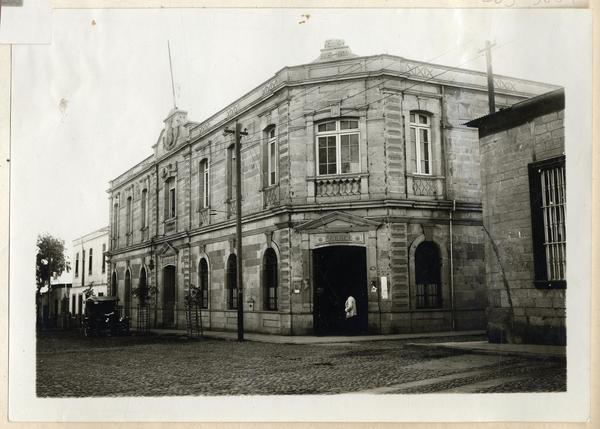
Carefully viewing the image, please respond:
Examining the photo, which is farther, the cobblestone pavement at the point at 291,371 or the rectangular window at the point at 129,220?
the rectangular window at the point at 129,220

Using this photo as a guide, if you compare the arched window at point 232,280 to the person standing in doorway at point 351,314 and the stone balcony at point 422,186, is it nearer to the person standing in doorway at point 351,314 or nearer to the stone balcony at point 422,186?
the person standing in doorway at point 351,314

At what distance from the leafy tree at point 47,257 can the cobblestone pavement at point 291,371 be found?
2.33ft

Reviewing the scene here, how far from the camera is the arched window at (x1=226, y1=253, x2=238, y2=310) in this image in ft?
38.0

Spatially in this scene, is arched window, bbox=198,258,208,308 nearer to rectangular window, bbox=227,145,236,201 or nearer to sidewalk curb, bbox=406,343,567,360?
rectangular window, bbox=227,145,236,201

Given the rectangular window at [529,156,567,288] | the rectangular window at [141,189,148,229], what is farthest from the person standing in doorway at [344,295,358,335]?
the rectangular window at [141,189,148,229]

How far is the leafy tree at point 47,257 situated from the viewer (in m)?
6.19

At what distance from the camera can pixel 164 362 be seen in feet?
27.5

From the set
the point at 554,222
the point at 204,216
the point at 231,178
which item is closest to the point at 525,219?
the point at 554,222

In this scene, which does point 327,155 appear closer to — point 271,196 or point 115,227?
point 271,196

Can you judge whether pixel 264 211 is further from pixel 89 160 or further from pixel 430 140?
pixel 89 160

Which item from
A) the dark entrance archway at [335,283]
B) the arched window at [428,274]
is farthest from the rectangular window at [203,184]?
the arched window at [428,274]

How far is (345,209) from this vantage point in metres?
10.2

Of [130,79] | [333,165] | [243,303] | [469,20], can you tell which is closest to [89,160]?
[130,79]

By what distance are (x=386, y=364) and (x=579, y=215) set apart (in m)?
3.08
